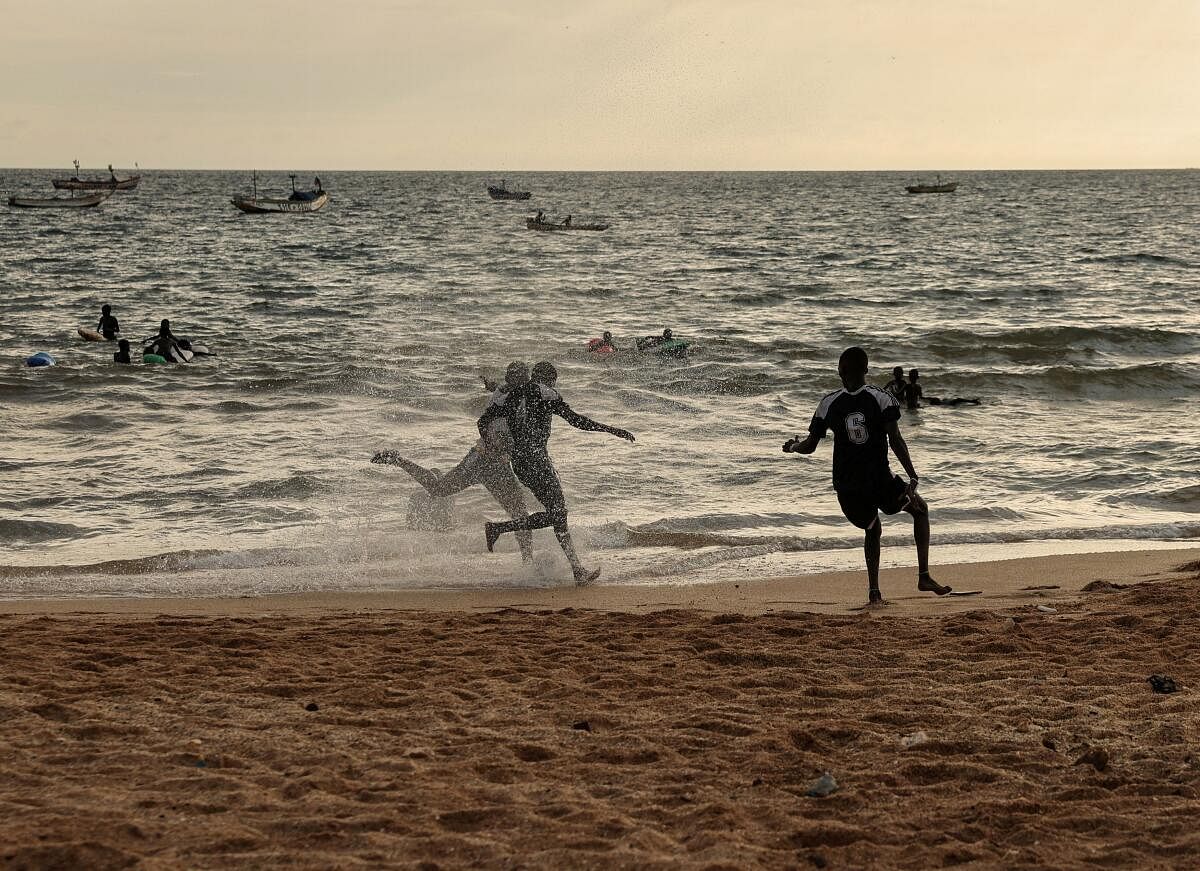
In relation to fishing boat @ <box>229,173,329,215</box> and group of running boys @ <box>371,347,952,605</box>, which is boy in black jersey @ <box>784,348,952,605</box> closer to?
group of running boys @ <box>371,347,952,605</box>

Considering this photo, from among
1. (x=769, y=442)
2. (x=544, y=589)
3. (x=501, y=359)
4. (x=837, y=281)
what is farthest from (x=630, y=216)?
(x=544, y=589)

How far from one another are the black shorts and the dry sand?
2.42 feet

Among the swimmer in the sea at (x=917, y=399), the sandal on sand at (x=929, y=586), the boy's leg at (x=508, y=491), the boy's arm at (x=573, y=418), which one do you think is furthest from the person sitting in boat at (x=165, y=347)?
the sandal on sand at (x=929, y=586)

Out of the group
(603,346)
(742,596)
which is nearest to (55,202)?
(603,346)

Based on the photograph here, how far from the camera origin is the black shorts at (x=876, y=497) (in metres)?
8.08

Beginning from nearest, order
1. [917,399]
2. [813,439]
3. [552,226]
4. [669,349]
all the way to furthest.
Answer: [813,439] < [917,399] < [669,349] < [552,226]

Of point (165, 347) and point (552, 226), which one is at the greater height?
point (552, 226)

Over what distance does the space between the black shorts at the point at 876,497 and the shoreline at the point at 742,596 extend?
2.15 feet

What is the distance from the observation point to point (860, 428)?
26.1 feet

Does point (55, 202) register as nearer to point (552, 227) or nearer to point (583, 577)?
point (552, 227)

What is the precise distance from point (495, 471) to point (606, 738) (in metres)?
5.19

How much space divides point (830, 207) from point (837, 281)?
6094cm

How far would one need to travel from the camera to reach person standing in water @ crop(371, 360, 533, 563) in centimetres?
985

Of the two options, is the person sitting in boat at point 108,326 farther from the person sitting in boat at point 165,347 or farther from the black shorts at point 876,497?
the black shorts at point 876,497
